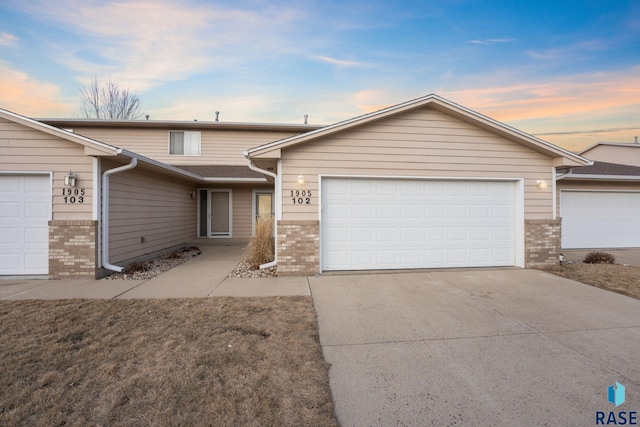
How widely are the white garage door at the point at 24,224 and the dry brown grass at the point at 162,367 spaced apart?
2.53 metres

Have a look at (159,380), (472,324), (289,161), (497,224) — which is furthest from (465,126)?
(159,380)

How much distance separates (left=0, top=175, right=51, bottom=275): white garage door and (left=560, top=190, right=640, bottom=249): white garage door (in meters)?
15.8

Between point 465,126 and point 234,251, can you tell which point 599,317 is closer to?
point 465,126

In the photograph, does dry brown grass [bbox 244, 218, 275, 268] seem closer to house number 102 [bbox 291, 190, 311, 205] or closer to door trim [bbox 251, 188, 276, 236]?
house number 102 [bbox 291, 190, 311, 205]

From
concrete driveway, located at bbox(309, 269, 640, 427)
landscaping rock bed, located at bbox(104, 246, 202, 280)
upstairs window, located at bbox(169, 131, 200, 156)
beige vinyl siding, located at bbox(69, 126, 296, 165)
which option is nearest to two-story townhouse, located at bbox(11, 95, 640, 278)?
landscaping rock bed, located at bbox(104, 246, 202, 280)

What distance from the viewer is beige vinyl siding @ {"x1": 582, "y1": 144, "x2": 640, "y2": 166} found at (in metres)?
15.6

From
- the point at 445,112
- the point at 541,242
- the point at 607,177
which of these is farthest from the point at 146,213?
the point at 607,177

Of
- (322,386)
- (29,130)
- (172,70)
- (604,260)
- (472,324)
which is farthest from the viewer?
(172,70)

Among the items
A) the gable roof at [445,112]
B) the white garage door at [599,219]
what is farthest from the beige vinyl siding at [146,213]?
the white garage door at [599,219]

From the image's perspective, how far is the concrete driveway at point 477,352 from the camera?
232 centimetres

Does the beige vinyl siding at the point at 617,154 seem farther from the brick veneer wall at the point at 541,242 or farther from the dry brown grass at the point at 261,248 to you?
the dry brown grass at the point at 261,248

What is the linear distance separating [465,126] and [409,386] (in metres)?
6.72

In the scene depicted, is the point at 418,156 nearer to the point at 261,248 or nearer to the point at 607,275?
the point at 261,248

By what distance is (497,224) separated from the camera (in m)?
7.51
